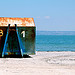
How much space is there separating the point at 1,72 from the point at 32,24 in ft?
21.6

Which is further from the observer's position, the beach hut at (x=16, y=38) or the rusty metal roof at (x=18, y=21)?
the rusty metal roof at (x=18, y=21)

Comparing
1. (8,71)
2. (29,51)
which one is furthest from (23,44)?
(8,71)

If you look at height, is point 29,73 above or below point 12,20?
below

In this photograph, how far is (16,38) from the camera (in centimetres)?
1814

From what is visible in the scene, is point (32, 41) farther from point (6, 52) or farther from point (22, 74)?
point (22, 74)

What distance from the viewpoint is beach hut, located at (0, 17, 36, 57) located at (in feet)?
59.2

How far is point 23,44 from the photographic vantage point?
18.3 metres

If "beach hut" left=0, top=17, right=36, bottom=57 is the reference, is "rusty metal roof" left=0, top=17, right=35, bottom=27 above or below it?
above

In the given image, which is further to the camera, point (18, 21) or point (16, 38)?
point (18, 21)

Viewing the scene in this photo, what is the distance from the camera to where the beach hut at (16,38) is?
18.0 meters

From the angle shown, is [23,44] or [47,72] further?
[23,44]

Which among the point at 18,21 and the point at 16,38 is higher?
the point at 18,21

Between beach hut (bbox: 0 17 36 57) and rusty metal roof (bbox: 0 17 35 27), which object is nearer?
beach hut (bbox: 0 17 36 57)

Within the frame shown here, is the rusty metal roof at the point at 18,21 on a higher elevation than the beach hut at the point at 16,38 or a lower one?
higher
